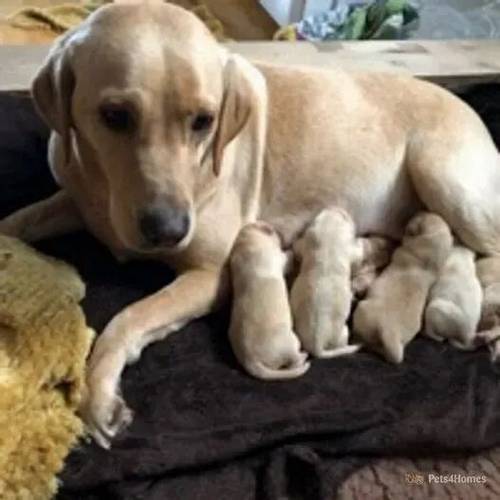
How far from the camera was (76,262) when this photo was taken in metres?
2.00

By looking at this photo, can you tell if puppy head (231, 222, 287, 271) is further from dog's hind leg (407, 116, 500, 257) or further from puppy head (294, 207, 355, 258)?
dog's hind leg (407, 116, 500, 257)

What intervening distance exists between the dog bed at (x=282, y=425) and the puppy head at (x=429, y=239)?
17 cm

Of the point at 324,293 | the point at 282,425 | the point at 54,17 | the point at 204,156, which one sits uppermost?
the point at 204,156

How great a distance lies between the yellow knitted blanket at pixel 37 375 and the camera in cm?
150

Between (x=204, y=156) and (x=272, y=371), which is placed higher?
(x=204, y=156)

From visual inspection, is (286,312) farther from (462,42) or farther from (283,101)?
(462,42)

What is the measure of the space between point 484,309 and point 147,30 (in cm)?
87

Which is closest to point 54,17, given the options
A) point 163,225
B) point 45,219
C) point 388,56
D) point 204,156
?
point 388,56

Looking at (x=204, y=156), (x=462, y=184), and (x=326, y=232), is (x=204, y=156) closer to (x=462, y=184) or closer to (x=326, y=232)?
(x=326, y=232)

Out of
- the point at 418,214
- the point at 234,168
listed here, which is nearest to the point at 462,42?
the point at 418,214

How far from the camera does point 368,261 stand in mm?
2068

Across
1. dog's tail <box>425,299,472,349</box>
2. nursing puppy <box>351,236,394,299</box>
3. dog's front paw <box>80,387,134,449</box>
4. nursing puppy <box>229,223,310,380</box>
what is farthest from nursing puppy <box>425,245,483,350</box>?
dog's front paw <box>80,387,134,449</box>

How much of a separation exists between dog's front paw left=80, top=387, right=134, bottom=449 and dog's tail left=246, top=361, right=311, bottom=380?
0.79 ft

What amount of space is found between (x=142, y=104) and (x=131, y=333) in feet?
1.37
